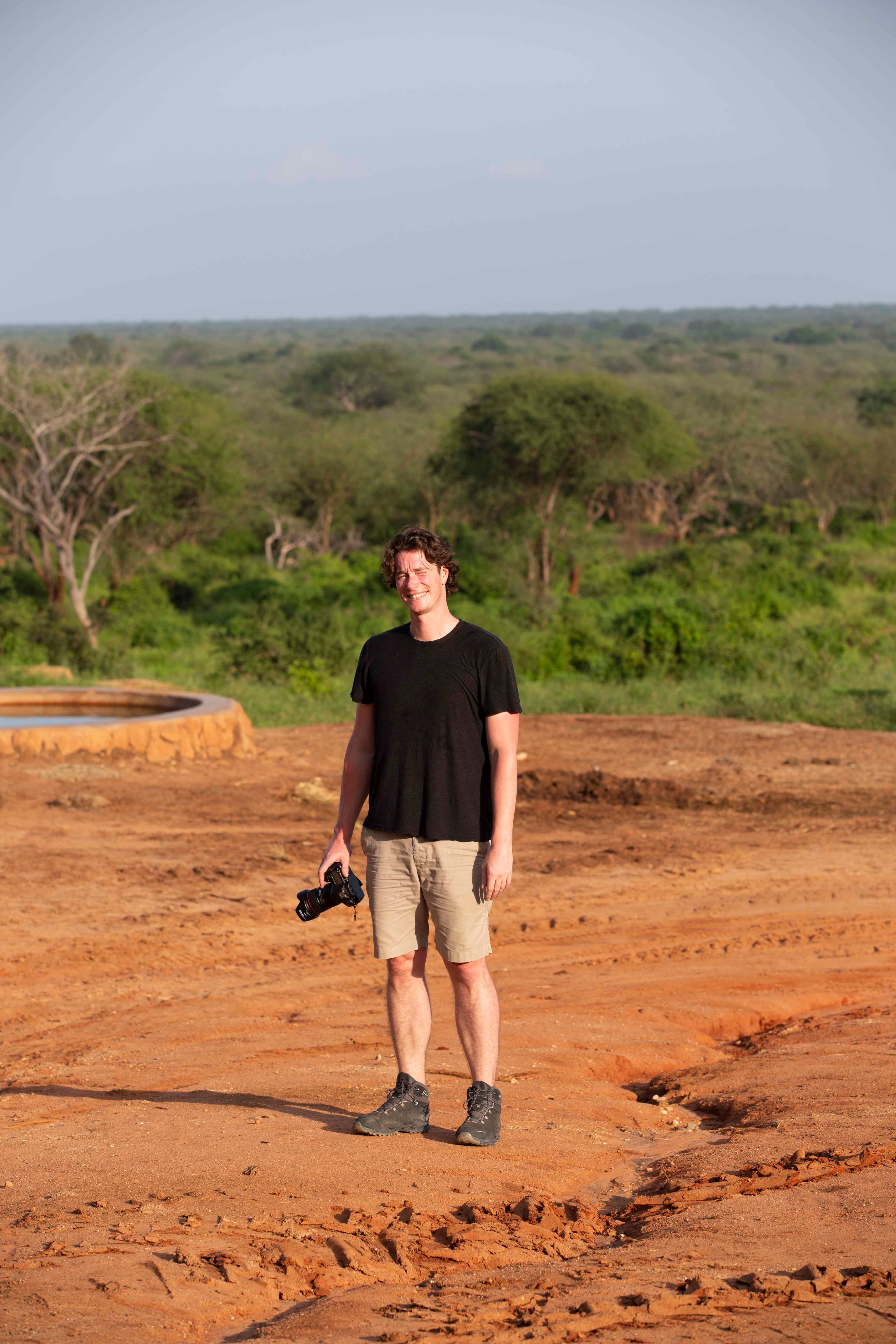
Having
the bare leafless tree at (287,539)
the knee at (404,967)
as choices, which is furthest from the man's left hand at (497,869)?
the bare leafless tree at (287,539)

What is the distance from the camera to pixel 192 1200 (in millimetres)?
3125

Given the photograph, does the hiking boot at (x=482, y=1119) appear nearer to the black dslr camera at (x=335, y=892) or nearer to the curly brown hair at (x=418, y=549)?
the black dslr camera at (x=335, y=892)

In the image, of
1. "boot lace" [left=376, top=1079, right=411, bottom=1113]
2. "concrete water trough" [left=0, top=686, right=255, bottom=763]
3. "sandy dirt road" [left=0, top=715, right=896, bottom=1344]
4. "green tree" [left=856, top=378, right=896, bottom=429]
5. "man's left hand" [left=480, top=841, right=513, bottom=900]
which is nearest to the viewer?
"sandy dirt road" [left=0, top=715, right=896, bottom=1344]

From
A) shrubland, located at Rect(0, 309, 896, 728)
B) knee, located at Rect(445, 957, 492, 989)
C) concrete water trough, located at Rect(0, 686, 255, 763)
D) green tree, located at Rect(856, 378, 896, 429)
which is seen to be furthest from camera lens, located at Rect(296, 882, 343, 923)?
green tree, located at Rect(856, 378, 896, 429)

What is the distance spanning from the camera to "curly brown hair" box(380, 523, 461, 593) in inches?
139

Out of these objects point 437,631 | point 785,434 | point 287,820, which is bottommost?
point 287,820

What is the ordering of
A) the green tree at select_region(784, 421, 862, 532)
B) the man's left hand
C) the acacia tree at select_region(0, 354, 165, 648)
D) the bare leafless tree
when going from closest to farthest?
the man's left hand → the acacia tree at select_region(0, 354, 165, 648) → the bare leafless tree → the green tree at select_region(784, 421, 862, 532)

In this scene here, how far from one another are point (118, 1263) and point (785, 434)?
3164 cm

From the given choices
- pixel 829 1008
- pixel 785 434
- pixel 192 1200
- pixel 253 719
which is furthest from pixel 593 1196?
pixel 785 434

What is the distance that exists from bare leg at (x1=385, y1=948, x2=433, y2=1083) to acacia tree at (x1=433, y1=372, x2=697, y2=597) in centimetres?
1966

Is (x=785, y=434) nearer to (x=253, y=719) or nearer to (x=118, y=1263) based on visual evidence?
(x=253, y=719)

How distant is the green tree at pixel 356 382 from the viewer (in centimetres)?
5794

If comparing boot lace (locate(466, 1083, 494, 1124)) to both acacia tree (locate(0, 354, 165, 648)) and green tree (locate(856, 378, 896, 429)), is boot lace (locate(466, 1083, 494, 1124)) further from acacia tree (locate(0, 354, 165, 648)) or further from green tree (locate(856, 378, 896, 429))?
green tree (locate(856, 378, 896, 429))

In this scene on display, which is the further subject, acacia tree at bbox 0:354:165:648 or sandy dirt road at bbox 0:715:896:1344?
acacia tree at bbox 0:354:165:648
